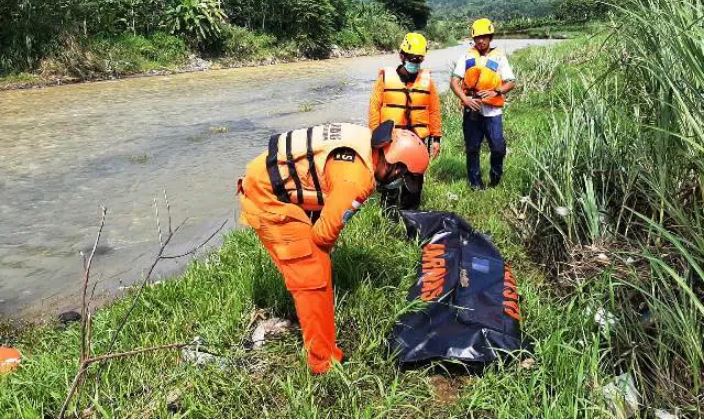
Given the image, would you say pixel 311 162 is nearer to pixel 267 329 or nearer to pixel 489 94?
pixel 267 329

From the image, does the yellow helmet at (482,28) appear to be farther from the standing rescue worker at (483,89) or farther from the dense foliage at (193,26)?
the dense foliage at (193,26)

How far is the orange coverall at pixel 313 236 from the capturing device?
2695mm

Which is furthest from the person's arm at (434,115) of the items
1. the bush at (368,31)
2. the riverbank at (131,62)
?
the bush at (368,31)

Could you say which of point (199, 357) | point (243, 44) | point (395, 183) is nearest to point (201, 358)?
point (199, 357)

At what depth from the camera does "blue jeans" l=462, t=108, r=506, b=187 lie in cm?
574

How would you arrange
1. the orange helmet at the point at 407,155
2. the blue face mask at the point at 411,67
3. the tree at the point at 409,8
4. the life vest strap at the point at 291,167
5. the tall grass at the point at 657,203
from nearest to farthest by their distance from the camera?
the tall grass at the point at 657,203 < the orange helmet at the point at 407,155 < the life vest strap at the point at 291,167 < the blue face mask at the point at 411,67 < the tree at the point at 409,8

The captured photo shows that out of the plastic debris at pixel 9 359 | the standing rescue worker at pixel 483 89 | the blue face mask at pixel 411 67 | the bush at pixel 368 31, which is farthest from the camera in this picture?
the bush at pixel 368 31

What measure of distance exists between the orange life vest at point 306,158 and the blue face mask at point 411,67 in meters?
2.50

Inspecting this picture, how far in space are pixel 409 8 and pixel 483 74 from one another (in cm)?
5471

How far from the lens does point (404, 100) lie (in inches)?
209

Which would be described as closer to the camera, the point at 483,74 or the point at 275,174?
the point at 275,174

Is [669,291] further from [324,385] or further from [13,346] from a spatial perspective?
[13,346]

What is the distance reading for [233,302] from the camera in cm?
359

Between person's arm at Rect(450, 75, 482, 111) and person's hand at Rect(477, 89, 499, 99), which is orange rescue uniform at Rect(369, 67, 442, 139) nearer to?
person's arm at Rect(450, 75, 482, 111)
